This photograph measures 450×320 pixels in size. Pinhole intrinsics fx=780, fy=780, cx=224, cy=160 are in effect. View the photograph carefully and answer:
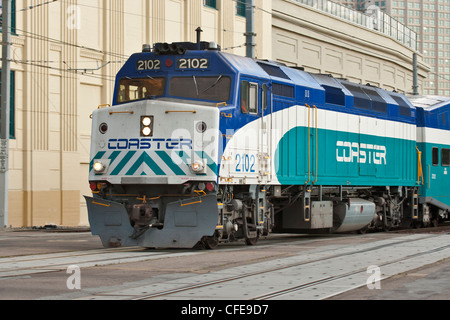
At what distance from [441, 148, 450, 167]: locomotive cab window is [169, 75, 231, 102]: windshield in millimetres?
13294

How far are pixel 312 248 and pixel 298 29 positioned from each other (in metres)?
30.1

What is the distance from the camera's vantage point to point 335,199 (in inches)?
835

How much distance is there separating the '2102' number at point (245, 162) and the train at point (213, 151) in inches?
0.9

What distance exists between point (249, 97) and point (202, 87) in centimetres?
107

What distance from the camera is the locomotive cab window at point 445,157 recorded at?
27191mm

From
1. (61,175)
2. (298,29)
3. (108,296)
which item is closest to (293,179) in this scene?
(108,296)

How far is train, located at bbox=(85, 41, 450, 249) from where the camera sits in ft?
51.3

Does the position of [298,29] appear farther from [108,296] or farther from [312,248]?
[108,296]

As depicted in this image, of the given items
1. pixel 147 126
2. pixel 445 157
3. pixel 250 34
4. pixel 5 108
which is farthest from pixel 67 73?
pixel 147 126

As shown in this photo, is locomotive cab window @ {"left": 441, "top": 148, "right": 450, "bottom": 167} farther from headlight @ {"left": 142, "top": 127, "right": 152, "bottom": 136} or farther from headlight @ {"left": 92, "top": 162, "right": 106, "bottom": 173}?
headlight @ {"left": 92, "top": 162, "right": 106, "bottom": 173}

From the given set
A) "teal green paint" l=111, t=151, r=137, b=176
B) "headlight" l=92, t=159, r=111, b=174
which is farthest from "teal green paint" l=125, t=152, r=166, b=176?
"headlight" l=92, t=159, r=111, b=174

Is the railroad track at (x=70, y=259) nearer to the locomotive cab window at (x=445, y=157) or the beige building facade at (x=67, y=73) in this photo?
the beige building facade at (x=67, y=73)

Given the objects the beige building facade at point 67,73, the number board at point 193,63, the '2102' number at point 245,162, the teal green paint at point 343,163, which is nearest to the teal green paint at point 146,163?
the '2102' number at point 245,162

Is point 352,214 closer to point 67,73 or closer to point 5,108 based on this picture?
point 5,108
